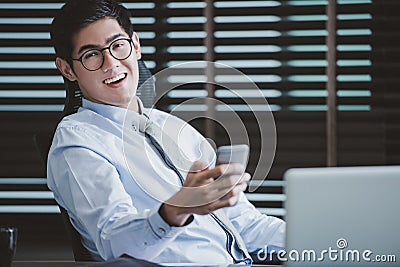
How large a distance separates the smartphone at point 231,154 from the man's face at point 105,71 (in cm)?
65

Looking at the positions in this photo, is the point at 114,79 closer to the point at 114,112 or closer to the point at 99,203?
the point at 114,112

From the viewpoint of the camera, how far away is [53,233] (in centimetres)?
408

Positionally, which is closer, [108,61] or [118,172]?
[118,172]

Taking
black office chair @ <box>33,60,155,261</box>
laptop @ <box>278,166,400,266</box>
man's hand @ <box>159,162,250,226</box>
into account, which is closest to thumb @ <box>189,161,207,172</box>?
man's hand @ <box>159,162,250,226</box>

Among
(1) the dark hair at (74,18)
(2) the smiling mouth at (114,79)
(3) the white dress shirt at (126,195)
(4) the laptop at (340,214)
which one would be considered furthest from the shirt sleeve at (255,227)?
(4) the laptop at (340,214)

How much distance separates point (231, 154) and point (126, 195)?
1.43 ft

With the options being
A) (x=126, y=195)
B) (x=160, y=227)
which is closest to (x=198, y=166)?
(x=160, y=227)

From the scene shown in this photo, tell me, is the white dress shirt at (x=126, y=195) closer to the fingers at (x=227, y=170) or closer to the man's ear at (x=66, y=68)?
the man's ear at (x=66, y=68)

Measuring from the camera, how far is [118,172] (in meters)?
1.84

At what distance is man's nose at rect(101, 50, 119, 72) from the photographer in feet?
6.37

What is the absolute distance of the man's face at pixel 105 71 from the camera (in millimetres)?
1950

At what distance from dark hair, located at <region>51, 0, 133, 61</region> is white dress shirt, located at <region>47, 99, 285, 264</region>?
0.51ft

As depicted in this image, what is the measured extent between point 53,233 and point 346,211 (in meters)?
3.02

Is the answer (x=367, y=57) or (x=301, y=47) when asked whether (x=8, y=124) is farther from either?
(x=367, y=57)
